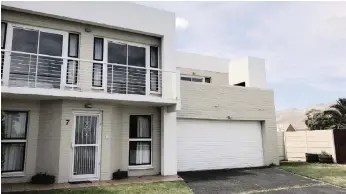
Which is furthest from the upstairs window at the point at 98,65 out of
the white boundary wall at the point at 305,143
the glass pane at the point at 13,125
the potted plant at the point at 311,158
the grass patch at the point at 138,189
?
the white boundary wall at the point at 305,143

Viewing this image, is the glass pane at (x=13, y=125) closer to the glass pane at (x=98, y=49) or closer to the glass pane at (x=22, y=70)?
the glass pane at (x=22, y=70)

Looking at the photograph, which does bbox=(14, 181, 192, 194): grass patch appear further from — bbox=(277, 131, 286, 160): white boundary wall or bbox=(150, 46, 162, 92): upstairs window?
bbox=(277, 131, 286, 160): white boundary wall

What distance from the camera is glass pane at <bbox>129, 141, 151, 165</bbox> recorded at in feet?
40.6

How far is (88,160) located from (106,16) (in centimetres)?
584

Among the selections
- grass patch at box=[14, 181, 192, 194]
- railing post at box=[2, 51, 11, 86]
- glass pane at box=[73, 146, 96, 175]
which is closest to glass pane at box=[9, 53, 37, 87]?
railing post at box=[2, 51, 11, 86]

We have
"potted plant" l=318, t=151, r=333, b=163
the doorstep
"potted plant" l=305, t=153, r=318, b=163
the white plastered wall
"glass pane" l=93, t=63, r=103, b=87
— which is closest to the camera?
the doorstep

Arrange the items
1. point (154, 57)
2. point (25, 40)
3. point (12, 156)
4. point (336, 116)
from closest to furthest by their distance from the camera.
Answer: point (12, 156) < point (25, 40) < point (154, 57) < point (336, 116)

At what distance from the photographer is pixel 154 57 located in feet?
43.6

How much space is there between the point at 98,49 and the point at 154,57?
8.40 feet

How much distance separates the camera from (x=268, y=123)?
16.8 meters

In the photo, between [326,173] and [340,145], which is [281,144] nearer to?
[340,145]

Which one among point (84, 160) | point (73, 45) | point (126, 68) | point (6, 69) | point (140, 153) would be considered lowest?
point (84, 160)

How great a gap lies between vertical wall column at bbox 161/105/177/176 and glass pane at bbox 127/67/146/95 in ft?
4.49

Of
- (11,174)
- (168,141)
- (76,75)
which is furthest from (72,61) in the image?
(168,141)
